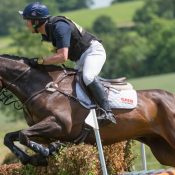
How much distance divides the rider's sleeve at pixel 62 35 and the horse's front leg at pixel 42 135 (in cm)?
88

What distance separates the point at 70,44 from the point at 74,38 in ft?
0.29

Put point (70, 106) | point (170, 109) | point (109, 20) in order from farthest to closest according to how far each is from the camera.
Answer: point (109, 20) → point (170, 109) → point (70, 106)

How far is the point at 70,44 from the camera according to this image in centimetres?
860

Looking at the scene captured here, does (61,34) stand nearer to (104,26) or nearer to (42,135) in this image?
(42,135)

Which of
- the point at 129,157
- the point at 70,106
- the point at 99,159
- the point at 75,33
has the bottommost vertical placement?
the point at 129,157

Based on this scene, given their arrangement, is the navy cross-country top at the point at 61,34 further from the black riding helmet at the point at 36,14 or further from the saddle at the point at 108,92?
the saddle at the point at 108,92

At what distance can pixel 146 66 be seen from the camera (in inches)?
3930

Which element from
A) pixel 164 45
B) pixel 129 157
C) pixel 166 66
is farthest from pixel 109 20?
pixel 129 157

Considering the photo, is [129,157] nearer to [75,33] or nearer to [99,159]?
[99,159]

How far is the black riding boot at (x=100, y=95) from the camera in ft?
A: 27.8

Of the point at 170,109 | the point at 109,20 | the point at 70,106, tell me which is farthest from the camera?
the point at 109,20

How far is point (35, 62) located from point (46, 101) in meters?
0.54

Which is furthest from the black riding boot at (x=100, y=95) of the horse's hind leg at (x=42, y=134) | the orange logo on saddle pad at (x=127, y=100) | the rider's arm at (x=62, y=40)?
the horse's hind leg at (x=42, y=134)

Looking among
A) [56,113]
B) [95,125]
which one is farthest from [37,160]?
[95,125]
